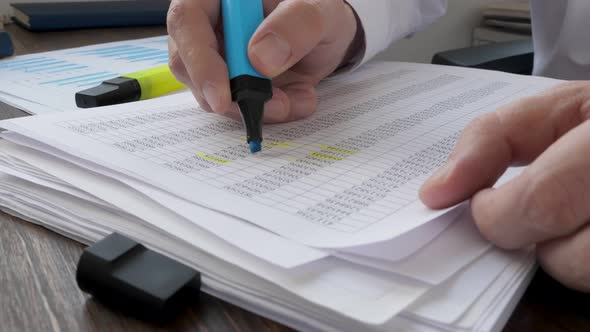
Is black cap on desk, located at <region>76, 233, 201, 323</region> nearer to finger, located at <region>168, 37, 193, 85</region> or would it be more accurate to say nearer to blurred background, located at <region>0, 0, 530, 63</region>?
finger, located at <region>168, 37, 193, 85</region>

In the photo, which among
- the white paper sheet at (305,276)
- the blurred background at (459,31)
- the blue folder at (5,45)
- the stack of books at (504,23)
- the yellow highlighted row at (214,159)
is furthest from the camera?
the blurred background at (459,31)

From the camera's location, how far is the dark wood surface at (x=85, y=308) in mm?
254

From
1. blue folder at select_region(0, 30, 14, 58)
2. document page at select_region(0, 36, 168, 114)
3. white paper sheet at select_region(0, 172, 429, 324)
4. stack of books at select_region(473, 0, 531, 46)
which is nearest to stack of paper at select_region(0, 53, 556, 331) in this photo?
white paper sheet at select_region(0, 172, 429, 324)

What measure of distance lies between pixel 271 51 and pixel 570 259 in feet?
0.99

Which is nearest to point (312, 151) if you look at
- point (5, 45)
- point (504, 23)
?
point (5, 45)

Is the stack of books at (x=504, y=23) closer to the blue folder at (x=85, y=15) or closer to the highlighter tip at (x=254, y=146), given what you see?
the blue folder at (x=85, y=15)

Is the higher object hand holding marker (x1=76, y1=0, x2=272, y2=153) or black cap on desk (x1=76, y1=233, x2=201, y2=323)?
hand holding marker (x1=76, y1=0, x2=272, y2=153)

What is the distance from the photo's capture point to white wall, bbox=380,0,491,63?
1.79 metres

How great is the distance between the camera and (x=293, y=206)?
12.7 inches

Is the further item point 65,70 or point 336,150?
point 65,70

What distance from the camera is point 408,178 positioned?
36cm

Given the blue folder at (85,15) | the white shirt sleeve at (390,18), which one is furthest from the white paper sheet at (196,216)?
the blue folder at (85,15)

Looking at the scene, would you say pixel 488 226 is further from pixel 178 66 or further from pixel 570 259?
pixel 178 66

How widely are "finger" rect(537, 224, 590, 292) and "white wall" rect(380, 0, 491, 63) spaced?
159 cm
